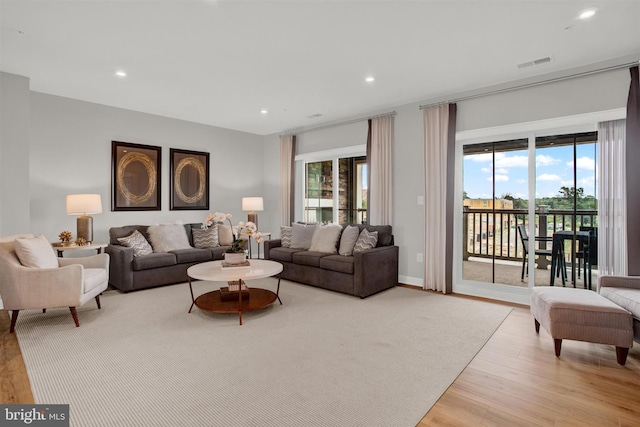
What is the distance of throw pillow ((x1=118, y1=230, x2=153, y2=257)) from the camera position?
457 centimetres

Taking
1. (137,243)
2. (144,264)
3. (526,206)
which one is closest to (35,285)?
(144,264)

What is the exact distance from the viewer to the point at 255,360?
8.08 ft

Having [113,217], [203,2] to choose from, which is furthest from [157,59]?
[113,217]

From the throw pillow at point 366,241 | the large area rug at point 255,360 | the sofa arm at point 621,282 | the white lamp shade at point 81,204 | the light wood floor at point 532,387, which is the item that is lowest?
the light wood floor at point 532,387

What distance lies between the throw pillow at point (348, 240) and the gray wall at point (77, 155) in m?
2.87

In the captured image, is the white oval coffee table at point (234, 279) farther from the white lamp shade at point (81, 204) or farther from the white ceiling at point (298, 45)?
the white ceiling at point (298, 45)

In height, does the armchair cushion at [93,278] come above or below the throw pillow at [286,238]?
below

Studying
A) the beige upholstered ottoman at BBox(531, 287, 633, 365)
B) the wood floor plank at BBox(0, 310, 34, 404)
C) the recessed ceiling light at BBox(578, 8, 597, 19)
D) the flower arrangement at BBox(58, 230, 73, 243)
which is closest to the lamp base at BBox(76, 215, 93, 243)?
the flower arrangement at BBox(58, 230, 73, 243)

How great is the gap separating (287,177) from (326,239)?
209 cm

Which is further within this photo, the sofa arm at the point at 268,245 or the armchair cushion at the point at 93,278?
the sofa arm at the point at 268,245

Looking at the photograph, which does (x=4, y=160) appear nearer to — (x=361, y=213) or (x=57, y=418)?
(x=57, y=418)

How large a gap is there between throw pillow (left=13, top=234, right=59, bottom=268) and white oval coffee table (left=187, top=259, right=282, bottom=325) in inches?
53.1

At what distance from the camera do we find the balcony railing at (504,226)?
384cm

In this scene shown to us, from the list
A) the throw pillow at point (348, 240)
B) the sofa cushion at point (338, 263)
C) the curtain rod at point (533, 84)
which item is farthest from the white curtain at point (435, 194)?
the sofa cushion at point (338, 263)
